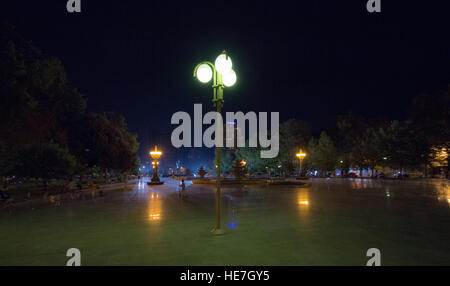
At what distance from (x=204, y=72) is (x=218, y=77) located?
527mm

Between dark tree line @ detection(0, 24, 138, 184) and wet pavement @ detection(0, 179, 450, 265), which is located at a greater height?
dark tree line @ detection(0, 24, 138, 184)

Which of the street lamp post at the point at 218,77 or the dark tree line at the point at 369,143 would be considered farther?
the dark tree line at the point at 369,143

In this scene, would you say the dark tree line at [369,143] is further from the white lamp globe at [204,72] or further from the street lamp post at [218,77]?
the white lamp globe at [204,72]

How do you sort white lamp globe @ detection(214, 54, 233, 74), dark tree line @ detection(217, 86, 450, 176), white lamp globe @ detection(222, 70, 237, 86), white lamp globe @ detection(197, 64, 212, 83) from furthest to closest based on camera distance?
dark tree line @ detection(217, 86, 450, 176)
white lamp globe @ detection(222, 70, 237, 86)
white lamp globe @ detection(197, 64, 212, 83)
white lamp globe @ detection(214, 54, 233, 74)

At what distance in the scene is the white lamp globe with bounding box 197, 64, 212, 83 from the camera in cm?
810

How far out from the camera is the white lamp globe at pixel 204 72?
810 cm

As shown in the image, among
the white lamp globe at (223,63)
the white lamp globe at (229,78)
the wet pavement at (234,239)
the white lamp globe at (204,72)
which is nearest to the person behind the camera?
the wet pavement at (234,239)

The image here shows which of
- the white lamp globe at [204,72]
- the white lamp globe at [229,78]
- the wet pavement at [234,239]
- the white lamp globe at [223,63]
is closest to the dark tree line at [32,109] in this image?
the wet pavement at [234,239]

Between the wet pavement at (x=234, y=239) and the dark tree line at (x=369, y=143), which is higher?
the dark tree line at (x=369, y=143)

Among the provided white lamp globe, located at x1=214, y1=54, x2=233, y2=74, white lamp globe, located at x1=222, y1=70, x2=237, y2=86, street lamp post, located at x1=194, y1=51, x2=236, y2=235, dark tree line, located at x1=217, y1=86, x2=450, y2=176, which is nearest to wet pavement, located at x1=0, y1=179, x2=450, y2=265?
street lamp post, located at x1=194, y1=51, x2=236, y2=235

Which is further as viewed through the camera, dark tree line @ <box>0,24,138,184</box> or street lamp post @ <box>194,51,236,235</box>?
dark tree line @ <box>0,24,138,184</box>

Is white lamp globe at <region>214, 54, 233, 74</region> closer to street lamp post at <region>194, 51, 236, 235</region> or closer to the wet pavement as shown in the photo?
street lamp post at <region>194, 51, 236, 235</region>

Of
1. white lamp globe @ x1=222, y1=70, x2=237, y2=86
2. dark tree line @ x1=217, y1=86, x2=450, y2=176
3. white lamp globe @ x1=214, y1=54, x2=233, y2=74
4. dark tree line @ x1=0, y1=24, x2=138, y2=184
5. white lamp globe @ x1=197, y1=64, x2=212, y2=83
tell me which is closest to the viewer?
white lamp globe @ x1=214, y1=54, x2=233, y2=74
